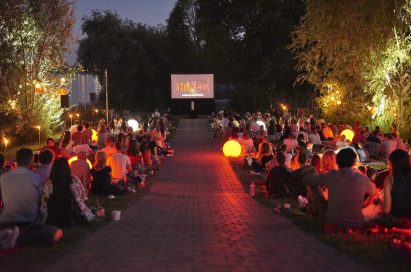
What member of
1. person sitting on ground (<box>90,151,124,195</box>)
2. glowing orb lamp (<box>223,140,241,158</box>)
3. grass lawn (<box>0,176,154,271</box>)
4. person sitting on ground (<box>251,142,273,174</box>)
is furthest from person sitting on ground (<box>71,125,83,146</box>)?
grass lawn (<box>0,176,154,271</box>)

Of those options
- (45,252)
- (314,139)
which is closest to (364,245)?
(45,252)

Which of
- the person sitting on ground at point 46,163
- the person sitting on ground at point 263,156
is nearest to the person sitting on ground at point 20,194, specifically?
the person sitting on ground at point 46,163

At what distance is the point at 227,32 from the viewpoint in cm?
4578

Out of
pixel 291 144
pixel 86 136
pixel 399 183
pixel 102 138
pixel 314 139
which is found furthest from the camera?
pixel 102 138

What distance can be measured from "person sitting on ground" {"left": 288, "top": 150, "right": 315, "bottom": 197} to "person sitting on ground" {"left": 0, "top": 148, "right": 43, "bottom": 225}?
586cm

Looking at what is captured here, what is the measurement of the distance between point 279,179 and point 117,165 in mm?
3927

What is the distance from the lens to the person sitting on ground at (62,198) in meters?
8.44

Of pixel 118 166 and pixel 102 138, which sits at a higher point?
pixel 102 138

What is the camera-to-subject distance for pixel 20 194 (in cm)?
802

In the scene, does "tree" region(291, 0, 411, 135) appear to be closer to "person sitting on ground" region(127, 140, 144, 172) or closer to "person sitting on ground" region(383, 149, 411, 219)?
"person sitting on ground" region(127, 140, 144, 172)

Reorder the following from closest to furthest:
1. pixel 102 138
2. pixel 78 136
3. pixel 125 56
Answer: pixel 78 136 → pixel 102 138 → pixel 125 56

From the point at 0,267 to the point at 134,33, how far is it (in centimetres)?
5161

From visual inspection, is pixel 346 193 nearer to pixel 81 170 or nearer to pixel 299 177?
pixel 299 177

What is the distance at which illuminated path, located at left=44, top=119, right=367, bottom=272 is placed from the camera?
659 centimetres
